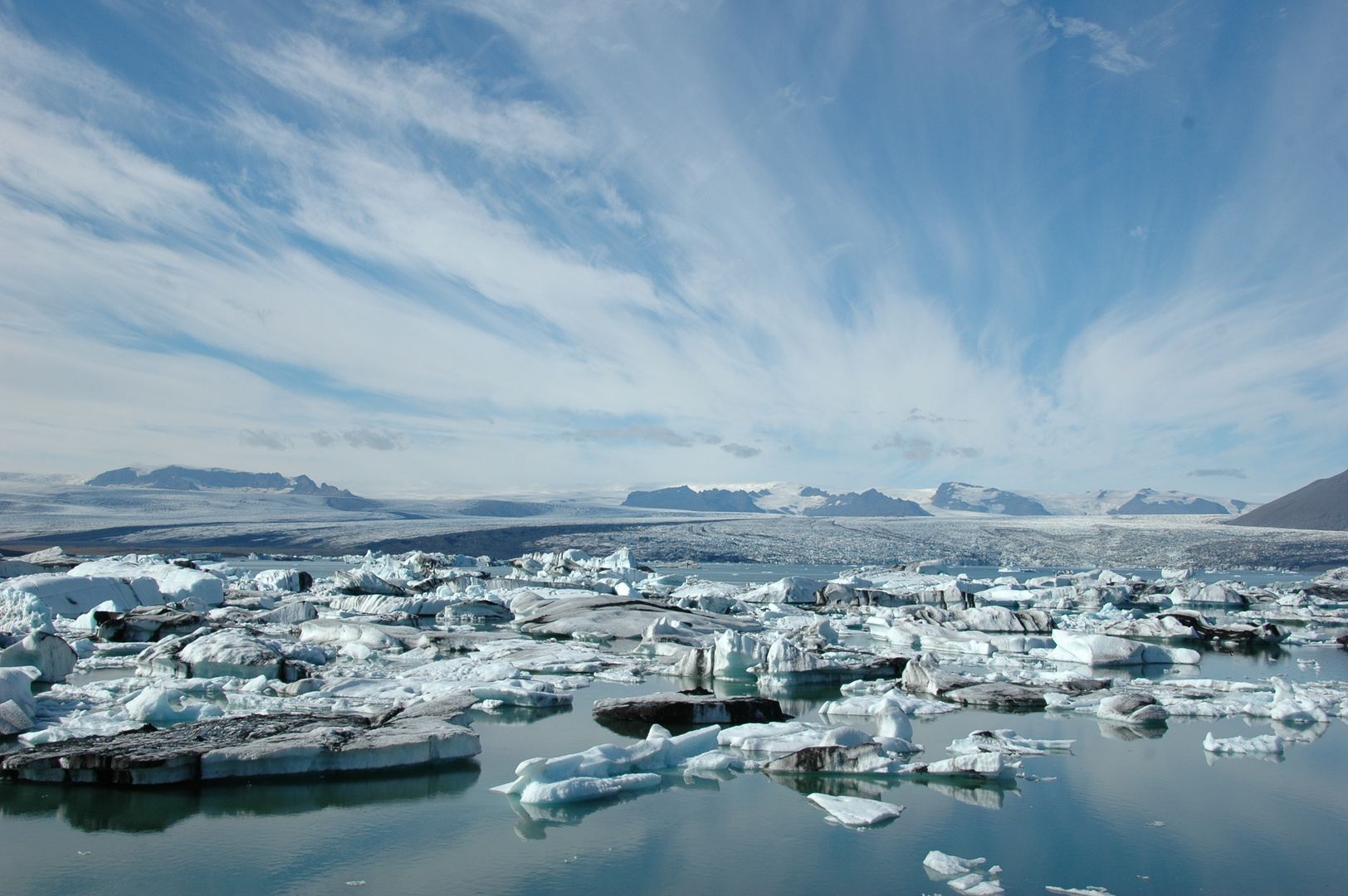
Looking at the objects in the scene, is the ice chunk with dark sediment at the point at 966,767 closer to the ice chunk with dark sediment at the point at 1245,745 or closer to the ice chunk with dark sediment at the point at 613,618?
the ice chunk with dark sediment at the point at 1245,745

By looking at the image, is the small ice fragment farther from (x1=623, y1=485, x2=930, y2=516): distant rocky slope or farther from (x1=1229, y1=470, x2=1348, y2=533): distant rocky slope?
(x1=623, y1=485, x2=930, y2=516): distant rocky slope

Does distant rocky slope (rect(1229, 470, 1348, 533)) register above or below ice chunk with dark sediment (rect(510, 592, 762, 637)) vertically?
above

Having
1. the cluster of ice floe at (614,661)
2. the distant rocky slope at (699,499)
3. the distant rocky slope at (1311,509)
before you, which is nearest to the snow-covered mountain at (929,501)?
the distant rocky slope at (699,499)

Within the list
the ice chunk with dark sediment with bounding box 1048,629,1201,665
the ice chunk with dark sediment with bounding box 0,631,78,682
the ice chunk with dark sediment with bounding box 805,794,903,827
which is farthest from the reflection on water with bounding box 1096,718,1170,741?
the ice chunk with dark sediment with bounding box 0,631,78,682

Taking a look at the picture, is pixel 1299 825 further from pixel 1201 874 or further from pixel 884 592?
pixel 884 592

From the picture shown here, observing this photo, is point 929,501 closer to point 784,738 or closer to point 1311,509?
point 1311,509

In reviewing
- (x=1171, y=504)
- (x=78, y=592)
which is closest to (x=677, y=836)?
(x=78, y=592)
